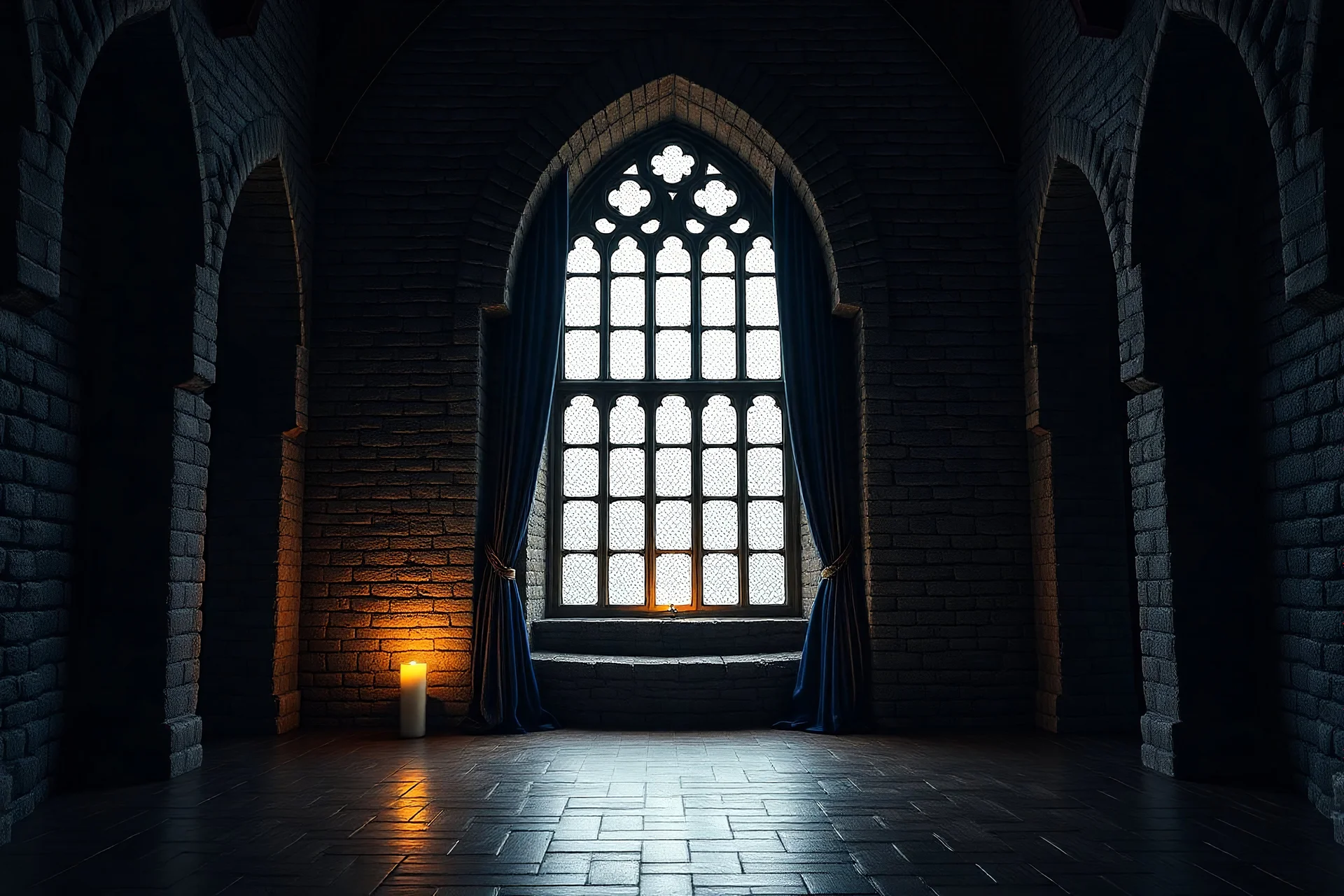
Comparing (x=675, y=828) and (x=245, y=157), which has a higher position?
(x=245, y=157)

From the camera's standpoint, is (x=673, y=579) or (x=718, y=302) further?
(x=718, y=302)

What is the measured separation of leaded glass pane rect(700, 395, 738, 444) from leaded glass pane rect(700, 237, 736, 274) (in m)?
0.99

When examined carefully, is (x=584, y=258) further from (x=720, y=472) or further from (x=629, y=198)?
(x=720, y=472)

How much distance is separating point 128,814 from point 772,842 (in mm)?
2587

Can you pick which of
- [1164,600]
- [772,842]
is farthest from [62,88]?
[1164,600]

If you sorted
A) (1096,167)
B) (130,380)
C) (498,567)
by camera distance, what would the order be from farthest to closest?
1. (498,567)
2. (1096,167)
3. (130,380)

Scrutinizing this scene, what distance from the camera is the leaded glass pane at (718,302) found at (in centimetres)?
830

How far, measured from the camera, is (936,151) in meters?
7.44

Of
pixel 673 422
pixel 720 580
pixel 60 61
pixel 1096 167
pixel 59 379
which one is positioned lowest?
pixel 720 580

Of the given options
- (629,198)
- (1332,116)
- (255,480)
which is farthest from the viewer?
(629,198)

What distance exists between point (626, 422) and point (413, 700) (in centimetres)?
263

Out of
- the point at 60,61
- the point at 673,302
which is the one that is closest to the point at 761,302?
the point at 673,302

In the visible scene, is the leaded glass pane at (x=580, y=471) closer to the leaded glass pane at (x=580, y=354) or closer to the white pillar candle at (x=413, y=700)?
the leaded glass pane at (x=580, y=354)

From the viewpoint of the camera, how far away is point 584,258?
27.3 feet
